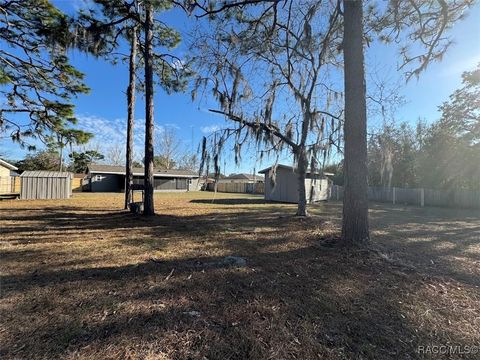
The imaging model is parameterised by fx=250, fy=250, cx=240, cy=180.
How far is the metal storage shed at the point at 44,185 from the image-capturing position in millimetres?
16141

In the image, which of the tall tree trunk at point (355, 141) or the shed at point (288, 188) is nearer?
the tall tree trunk at point (355, 141)

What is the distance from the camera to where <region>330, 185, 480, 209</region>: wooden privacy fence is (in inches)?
553

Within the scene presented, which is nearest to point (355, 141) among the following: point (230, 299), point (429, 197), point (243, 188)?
point (230, 299)

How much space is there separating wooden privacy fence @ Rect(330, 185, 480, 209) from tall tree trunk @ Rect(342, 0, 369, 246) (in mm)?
14008

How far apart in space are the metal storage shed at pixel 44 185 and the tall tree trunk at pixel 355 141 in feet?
62.2

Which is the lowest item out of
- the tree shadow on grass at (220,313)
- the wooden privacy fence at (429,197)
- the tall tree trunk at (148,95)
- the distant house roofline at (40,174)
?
the tree shadow on grass at (220,313)

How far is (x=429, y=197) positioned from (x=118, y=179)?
30096 millimetres

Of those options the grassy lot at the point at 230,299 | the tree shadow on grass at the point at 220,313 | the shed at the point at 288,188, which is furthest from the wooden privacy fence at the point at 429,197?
the tree shadow on grass at the point at 220,313

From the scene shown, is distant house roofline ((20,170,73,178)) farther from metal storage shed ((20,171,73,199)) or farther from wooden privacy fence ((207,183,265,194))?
wooden privacy fence ((207,183,265,194))

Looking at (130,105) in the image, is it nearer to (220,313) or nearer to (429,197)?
(220,313)

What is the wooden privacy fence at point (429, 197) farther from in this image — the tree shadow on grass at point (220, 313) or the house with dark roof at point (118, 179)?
the house with dark roof at point (118, 179)

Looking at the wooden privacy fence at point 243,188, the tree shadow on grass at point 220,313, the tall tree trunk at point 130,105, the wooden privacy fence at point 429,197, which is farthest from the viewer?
the wooden privacy fence at point 243,188

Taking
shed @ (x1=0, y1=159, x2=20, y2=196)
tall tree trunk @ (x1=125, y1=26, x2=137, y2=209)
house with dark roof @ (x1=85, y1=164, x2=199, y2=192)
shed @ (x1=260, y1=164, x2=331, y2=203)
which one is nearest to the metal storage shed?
shed @ (x1=0, y1=159, x2=20, y2=196)

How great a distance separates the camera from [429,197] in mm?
15797
